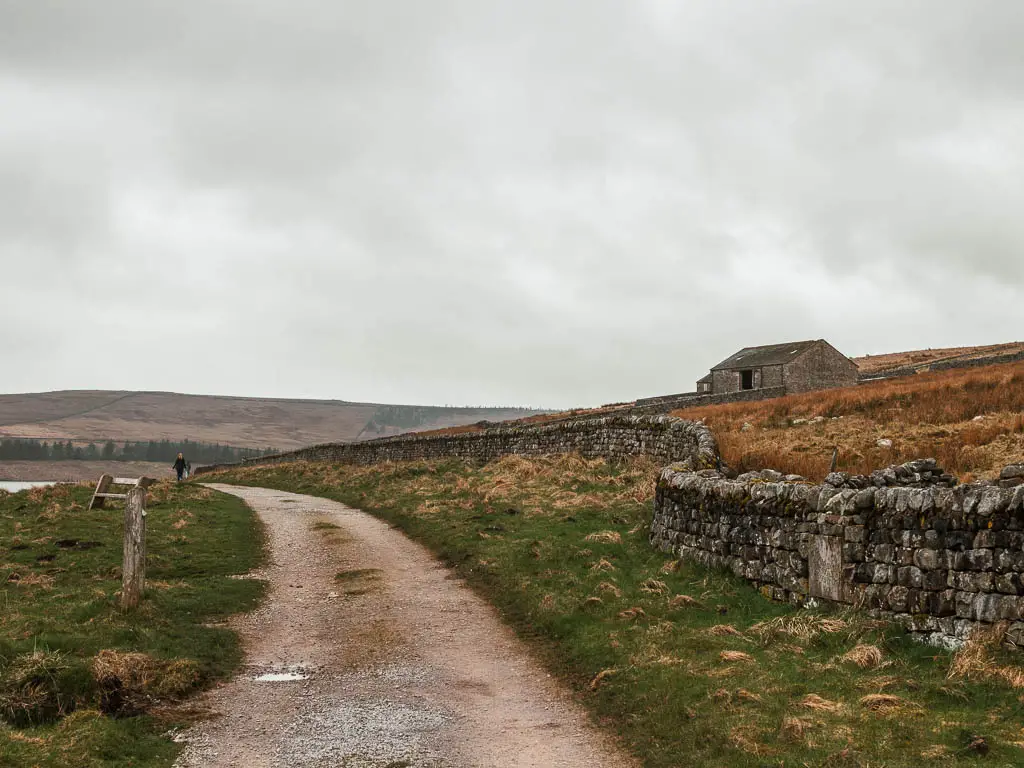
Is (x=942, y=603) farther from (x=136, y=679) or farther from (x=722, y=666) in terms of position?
(x=136, y=679)

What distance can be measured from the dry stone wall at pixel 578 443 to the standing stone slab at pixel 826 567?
7.49 meters

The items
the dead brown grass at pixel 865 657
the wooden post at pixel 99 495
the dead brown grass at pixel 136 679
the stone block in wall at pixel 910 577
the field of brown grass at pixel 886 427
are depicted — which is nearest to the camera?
the dead brown grass at pixel 865 657

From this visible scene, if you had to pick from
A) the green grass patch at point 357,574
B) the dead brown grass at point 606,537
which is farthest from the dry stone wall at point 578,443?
the green grass patch at point 357,574

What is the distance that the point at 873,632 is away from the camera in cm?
924

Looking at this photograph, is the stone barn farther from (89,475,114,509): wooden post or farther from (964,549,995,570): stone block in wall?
(964,549,995,570): stone block in wall

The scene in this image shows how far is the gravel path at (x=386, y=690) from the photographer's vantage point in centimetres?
767

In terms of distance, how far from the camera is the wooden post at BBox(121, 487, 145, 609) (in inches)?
477

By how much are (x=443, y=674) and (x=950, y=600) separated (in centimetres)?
634

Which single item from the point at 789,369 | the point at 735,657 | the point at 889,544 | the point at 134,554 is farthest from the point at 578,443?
the point at 789,369

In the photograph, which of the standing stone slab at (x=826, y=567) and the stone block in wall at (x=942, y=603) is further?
the standing stone slab at (x=826, y=567)

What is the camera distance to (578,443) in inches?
1286

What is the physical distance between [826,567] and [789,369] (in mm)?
50352

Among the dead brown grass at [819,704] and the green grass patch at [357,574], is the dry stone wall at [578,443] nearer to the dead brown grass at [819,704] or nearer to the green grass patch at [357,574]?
the green grass patch at [357,574]

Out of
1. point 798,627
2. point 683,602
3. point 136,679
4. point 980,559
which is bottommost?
point 136,679
